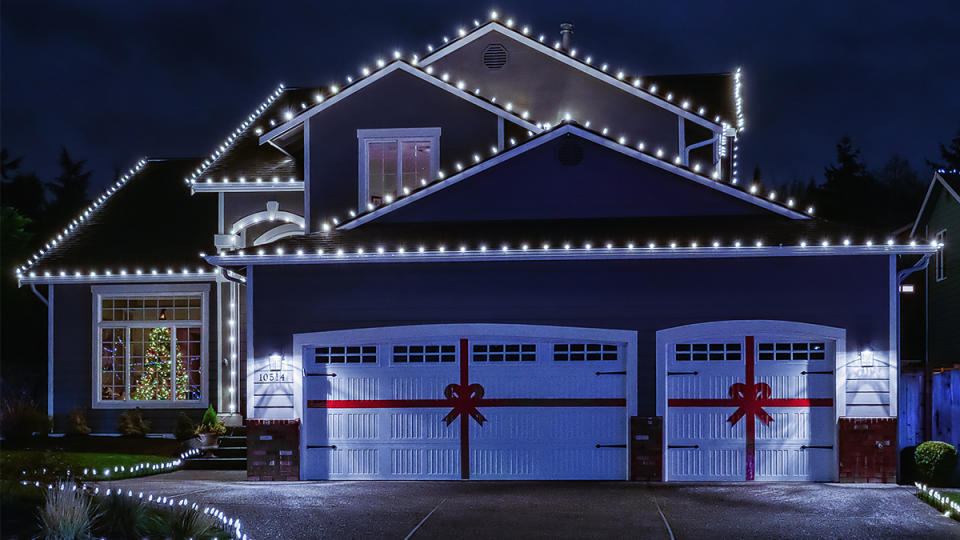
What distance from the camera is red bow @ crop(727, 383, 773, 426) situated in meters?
15.1

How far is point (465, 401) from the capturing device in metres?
15.5

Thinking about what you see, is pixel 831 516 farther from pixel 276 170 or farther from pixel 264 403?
pixel 276 170

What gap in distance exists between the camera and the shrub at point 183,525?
400 inches

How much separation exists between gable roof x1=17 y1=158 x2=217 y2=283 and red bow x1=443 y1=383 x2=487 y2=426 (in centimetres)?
719

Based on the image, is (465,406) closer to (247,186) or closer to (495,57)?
(247,186)

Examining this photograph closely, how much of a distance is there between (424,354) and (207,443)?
191 inches

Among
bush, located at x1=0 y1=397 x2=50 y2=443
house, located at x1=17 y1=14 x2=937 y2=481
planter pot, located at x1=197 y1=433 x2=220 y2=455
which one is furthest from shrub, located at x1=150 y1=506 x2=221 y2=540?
bush, located at x1=0 y1=397 x2=50 y2=443

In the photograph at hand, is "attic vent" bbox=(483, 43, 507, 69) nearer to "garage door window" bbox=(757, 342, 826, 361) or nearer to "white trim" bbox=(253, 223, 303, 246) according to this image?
"white trim" bbox=(253, 223, 303, 246)

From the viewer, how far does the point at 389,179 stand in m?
18.6

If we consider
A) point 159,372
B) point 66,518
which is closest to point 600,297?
point 66,518

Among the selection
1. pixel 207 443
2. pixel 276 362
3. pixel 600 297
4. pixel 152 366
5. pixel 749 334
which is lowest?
pixel 207 443

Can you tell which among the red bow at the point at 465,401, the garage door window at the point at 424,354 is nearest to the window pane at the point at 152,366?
the garage door window at the point at 424,354

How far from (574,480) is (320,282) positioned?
15.9 ft

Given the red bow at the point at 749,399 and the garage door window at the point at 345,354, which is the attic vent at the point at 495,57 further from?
the red bow at the point at 749,399
